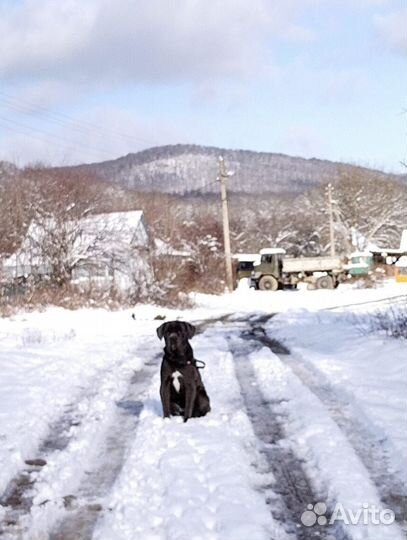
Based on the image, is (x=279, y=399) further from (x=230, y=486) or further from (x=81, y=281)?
(x=81, y=281)

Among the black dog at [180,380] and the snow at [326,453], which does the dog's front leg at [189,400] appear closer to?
the black dog at [180,380]

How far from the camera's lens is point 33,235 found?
3178 centimetres

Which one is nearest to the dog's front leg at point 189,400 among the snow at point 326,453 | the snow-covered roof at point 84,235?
the snow at point 326,453

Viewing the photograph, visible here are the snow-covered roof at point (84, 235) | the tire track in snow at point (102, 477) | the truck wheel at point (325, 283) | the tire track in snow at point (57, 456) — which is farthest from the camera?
the truck wheel at point (325, 283)

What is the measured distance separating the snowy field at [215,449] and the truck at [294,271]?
29641 millimetres

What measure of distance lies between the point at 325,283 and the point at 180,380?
35.9m

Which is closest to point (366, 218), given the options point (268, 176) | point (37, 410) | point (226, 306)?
point (226, 306)

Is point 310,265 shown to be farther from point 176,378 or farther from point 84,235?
point 176,378

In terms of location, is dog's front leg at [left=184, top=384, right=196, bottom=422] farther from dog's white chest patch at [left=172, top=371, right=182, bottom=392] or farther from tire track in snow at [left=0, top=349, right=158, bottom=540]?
tire track in snow at [left=0, top=349, right=158, bottom=540]

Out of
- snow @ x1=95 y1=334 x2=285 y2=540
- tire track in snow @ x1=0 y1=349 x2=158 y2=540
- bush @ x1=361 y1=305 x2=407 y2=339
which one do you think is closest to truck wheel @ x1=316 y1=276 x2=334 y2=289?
bush @ x1=361 y1=305 x2=407 y2=339

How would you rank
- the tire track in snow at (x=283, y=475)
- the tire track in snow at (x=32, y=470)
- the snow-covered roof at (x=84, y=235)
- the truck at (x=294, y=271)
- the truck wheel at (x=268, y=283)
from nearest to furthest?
1. the tire track in snow at (x=283, y=475)
2. the tire track in snow at (x=32, y=470)
3. the snow-covered roof at (x=84, y=235)
4. the truck wheel at (x=268, y=283)
5. the truck at (x=294, y=271)

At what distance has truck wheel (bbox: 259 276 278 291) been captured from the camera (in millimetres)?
41750

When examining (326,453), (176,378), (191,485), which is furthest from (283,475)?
(176,378)

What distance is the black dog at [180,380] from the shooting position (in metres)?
7.10
